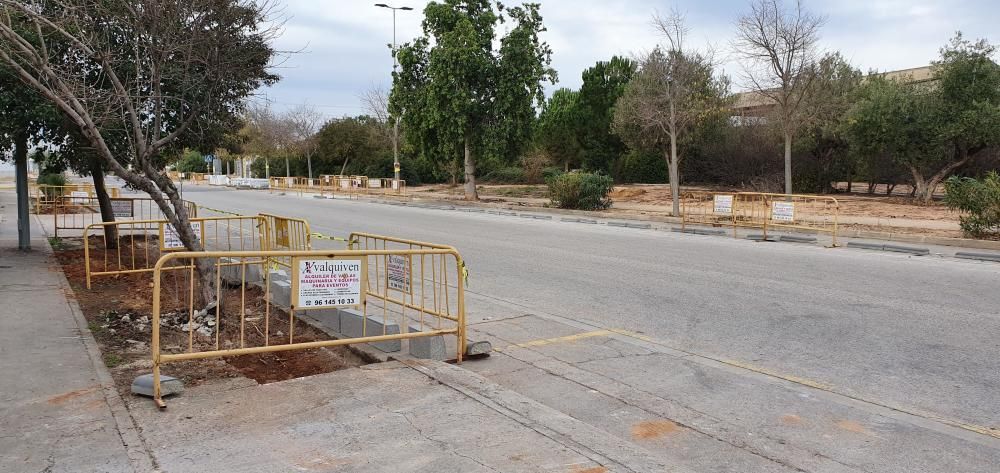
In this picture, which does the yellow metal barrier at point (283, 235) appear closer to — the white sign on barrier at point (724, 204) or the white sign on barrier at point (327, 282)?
the white sign on barrier at point (327, 282)

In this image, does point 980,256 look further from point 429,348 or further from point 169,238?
point 169,238

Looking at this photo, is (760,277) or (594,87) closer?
(760,277)

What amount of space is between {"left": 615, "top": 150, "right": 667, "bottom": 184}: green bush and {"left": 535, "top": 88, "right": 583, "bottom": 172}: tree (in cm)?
276

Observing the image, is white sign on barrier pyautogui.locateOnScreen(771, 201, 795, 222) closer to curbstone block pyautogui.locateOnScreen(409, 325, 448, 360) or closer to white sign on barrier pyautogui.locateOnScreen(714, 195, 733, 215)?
white sign on barrier pyautogui.locateOnScreen(714, 195, 733, 215)

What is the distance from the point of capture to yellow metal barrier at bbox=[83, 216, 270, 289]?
1105 centimetres

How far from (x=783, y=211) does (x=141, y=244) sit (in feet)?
50.5

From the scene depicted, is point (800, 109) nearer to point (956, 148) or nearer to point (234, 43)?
point (956, 148)

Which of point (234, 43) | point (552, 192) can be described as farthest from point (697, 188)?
point (234, 43)

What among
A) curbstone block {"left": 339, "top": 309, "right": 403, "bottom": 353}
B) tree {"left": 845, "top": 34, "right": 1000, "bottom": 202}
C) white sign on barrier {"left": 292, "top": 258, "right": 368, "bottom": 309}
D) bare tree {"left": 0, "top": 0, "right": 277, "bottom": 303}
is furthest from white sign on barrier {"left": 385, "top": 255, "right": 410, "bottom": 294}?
tree {"left": 845, "top": 34, "right": 1000, "bottom": 202}

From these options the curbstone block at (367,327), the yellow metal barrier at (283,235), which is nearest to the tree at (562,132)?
the yellow metal barrier at (283,235)

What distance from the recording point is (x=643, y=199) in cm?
3403

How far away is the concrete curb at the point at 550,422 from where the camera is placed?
14.0 ft

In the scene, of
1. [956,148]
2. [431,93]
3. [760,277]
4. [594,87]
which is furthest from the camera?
[594,87]

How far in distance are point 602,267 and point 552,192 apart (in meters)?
16.5
